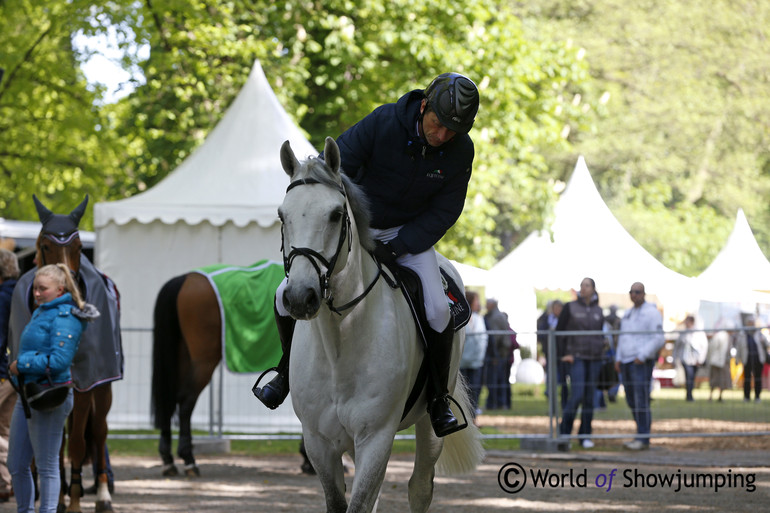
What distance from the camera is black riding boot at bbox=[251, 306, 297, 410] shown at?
5.95 m

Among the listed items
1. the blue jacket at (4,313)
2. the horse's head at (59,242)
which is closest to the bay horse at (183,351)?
the blue jacket at (4,313)

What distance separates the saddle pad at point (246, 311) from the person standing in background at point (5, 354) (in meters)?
3.36

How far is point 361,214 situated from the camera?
5.64 metres

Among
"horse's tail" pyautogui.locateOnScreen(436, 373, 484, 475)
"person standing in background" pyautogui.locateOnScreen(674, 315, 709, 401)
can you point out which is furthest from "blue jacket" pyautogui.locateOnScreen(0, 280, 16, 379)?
"person standing in background" pyautogui.locateOnScreen(674, 315, 709, 401)

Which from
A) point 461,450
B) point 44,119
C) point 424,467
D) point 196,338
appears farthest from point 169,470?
point 44,119

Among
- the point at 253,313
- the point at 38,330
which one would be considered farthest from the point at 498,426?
the point at 38,330

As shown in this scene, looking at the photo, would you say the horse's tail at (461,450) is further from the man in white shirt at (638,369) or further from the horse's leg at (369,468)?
the man in white shirt at (638,369)

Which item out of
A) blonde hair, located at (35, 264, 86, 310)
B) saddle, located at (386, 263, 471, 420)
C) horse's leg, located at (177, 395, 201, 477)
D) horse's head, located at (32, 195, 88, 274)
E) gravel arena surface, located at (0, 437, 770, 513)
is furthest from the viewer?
horse's leg, located at (177, 395, 201, 477)

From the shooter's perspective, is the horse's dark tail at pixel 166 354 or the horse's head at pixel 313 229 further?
the horse's dark tail at pixel 166 354

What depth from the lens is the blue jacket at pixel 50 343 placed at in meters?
7.01

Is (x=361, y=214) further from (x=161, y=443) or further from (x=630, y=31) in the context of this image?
(x=630, y=31)

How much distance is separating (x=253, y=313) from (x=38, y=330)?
5.72 m

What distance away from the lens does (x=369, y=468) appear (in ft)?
17.9

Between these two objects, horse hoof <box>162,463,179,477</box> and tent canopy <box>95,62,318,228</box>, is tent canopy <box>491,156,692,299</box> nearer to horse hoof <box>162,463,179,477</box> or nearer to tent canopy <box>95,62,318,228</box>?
tent canopy <box>95,62,318,228</box>
